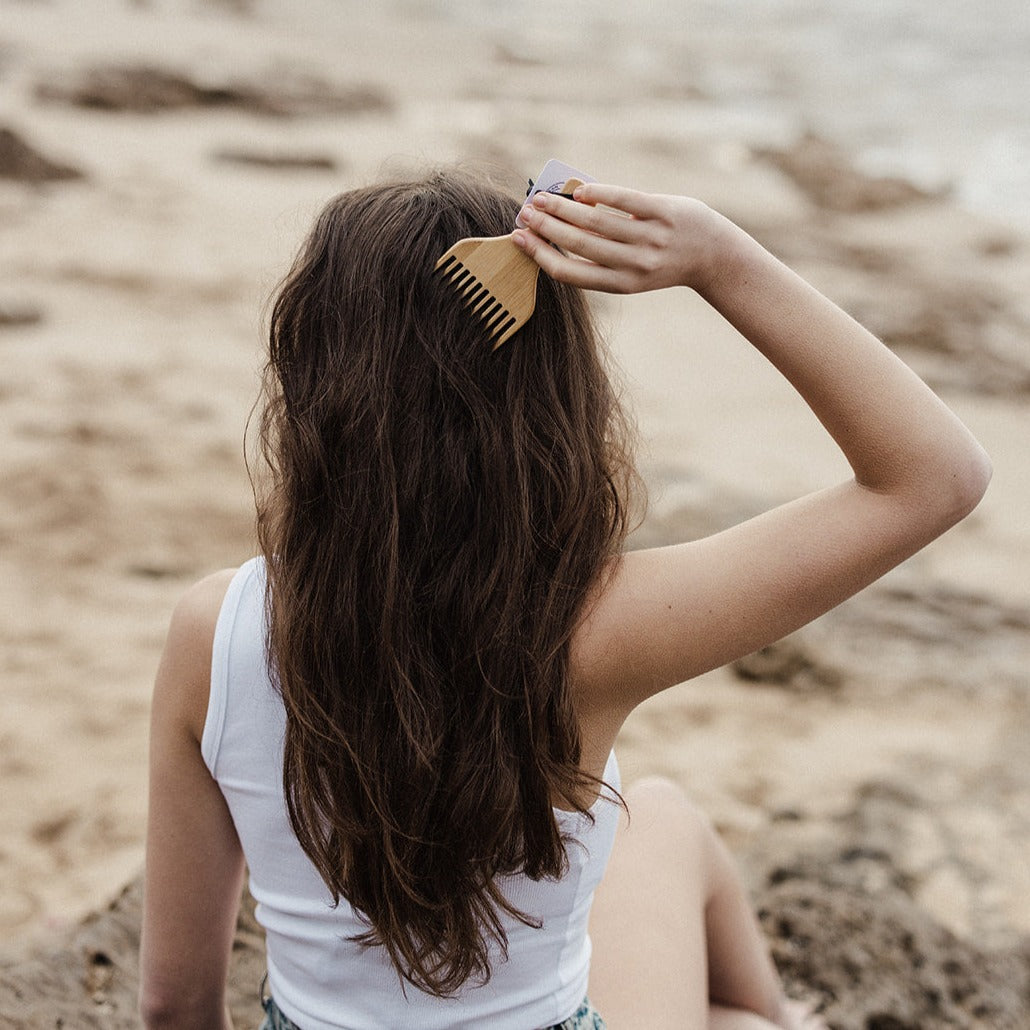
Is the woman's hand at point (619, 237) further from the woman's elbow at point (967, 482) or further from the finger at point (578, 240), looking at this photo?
the woman's elbow at point (967, 482)

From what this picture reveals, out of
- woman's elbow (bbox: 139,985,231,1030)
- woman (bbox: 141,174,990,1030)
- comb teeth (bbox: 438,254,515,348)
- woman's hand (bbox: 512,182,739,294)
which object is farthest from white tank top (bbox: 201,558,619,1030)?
woman's hand (bbox: 512,182,739,294)

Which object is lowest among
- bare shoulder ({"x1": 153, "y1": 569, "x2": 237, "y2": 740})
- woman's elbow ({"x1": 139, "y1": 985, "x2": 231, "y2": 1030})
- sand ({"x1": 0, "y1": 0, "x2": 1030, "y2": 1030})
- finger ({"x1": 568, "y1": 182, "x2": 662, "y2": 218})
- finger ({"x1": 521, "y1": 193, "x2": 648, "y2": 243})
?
sand ({"x1": 0, "y1": 0, "x2": 1030, "y2": 1030})

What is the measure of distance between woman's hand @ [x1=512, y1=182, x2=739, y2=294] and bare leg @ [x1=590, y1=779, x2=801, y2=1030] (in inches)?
37.9

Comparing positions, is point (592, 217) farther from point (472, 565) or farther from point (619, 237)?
point (472, 565)

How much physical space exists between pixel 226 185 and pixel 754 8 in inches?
935

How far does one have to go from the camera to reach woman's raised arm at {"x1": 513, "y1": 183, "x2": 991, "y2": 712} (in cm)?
120

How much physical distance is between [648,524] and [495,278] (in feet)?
10.8

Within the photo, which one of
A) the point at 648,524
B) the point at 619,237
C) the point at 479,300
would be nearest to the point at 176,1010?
the point at 479,300

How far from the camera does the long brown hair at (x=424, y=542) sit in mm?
1204

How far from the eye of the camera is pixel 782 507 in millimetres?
1234

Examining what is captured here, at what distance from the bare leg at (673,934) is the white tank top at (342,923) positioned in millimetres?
Answer: 205

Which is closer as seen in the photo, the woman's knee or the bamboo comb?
the bamboo comb

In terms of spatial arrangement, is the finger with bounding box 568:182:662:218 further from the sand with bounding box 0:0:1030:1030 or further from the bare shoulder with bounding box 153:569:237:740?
the bare shoulder with bounding box 153:569:237:740

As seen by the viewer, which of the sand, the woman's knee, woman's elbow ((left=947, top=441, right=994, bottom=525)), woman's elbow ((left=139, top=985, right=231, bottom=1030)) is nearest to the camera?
woman's elbow ((left=947, top=441, right=994, bottom=525))
